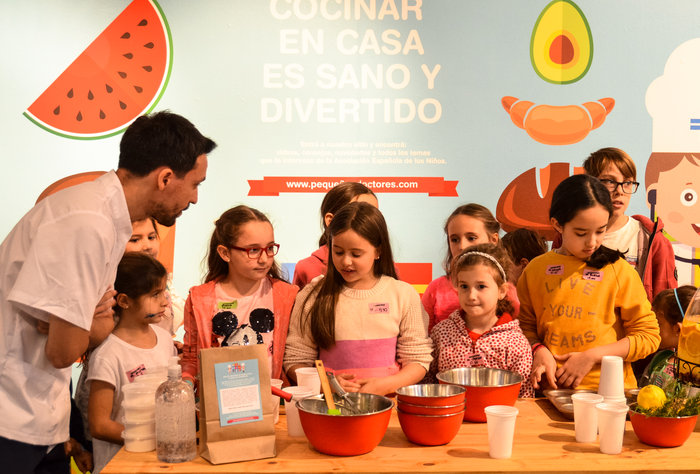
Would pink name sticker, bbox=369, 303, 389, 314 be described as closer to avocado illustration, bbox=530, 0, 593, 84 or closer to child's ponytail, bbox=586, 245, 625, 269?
child's ponytail, bbox=586, 245, 625, 269

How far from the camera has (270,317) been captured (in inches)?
103

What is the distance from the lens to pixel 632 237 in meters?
3.33

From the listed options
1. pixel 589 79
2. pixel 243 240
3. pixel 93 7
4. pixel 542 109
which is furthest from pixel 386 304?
pixel 93 7

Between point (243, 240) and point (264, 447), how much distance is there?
1.09 meters

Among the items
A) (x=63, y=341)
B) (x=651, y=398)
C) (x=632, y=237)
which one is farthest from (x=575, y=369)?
(x=63, y=341)

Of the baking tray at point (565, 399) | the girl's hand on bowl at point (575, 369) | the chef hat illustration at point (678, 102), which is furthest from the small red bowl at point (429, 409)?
the chef hat illustration at point (678, 102)

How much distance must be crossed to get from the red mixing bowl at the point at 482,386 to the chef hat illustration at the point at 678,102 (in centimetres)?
294

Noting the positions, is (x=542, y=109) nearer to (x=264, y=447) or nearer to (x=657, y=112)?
(x=657, y=112)

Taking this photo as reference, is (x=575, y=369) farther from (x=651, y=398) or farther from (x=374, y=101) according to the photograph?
(x=374, y=101)

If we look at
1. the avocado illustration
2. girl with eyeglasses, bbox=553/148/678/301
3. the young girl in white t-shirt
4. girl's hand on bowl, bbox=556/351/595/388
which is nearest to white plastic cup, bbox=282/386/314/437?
the young girl in white t-shirt

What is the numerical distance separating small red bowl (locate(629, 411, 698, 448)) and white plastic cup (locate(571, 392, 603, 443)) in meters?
0.12

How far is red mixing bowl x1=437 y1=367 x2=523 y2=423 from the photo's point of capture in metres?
1.89

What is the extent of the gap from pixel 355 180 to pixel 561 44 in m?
1.65

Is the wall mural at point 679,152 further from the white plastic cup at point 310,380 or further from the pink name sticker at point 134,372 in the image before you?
the pink name sticker at point 134,372
